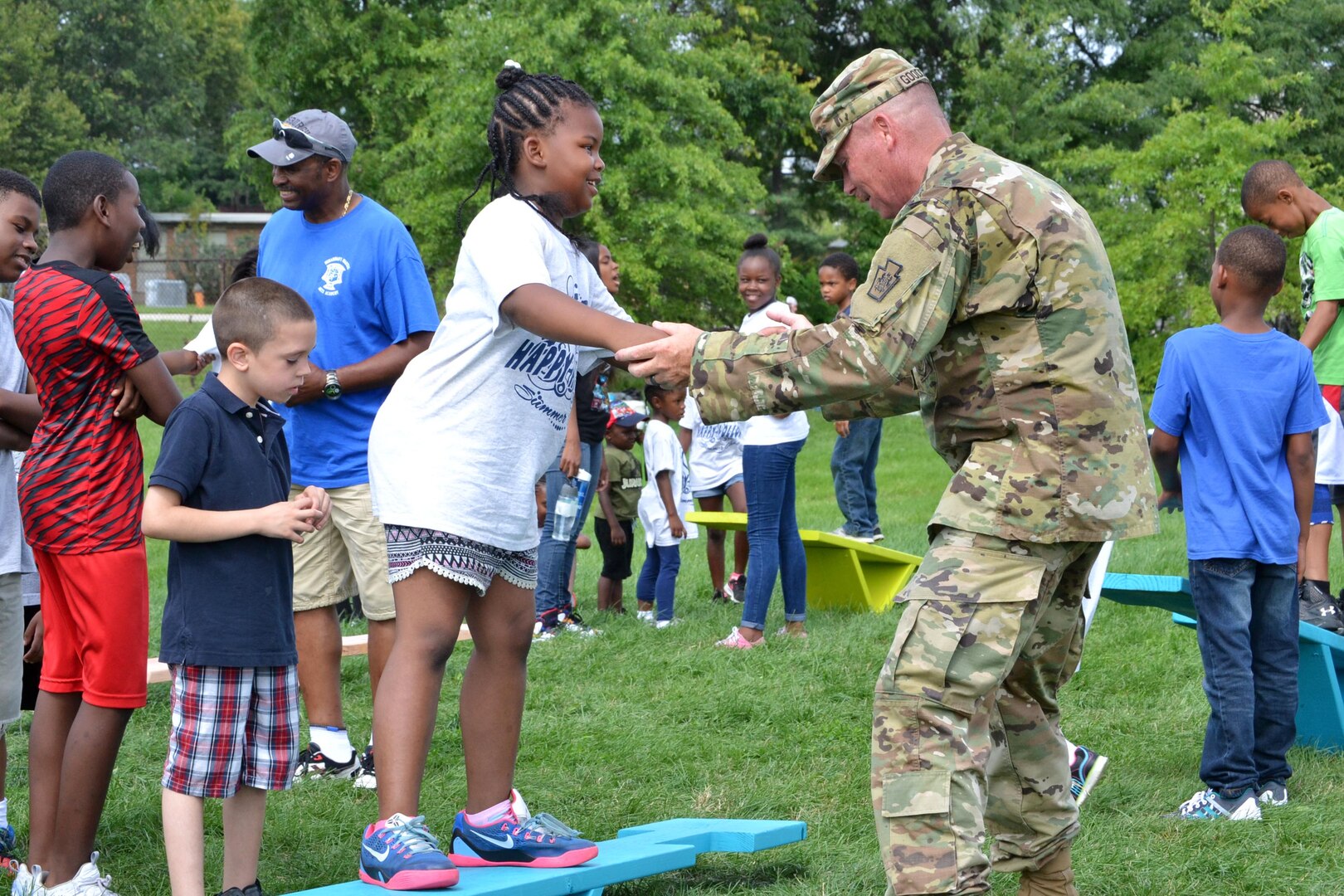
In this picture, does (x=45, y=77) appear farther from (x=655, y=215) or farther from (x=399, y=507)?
(x=399, y=507)

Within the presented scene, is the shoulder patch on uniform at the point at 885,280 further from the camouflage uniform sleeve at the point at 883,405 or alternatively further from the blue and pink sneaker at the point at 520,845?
the blue and pink sneaker at the point at 520,845

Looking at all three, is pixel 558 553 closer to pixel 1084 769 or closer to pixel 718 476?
pixel 718 476

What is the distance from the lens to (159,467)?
343cm

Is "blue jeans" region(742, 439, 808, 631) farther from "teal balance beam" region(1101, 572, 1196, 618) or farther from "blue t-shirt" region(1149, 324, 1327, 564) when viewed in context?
"blue t-shirt" region(1149, 324, 1327, 564)

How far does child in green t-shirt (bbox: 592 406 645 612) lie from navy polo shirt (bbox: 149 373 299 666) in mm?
5574

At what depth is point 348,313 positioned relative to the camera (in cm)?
504

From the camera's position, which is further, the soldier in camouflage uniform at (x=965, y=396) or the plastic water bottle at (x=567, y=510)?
the plastic water bottle at (x=567, y=510)

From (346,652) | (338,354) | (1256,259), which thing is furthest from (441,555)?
(346,652)

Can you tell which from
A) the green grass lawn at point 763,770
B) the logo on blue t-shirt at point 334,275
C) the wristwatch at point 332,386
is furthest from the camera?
the logo on blue t-shirt at point 334,275

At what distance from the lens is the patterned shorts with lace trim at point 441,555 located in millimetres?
3527

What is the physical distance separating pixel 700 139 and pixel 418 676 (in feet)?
65.6

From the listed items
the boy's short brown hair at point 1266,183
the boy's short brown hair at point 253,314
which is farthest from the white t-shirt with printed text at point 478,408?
the boy's short brown hair at point 1266,183

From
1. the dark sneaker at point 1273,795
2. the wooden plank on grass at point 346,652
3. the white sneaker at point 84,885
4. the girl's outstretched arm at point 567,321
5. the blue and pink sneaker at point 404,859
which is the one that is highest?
the girl's outstretched arm at point 567,321

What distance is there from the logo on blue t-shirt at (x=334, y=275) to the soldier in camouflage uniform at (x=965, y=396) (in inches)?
84.7
